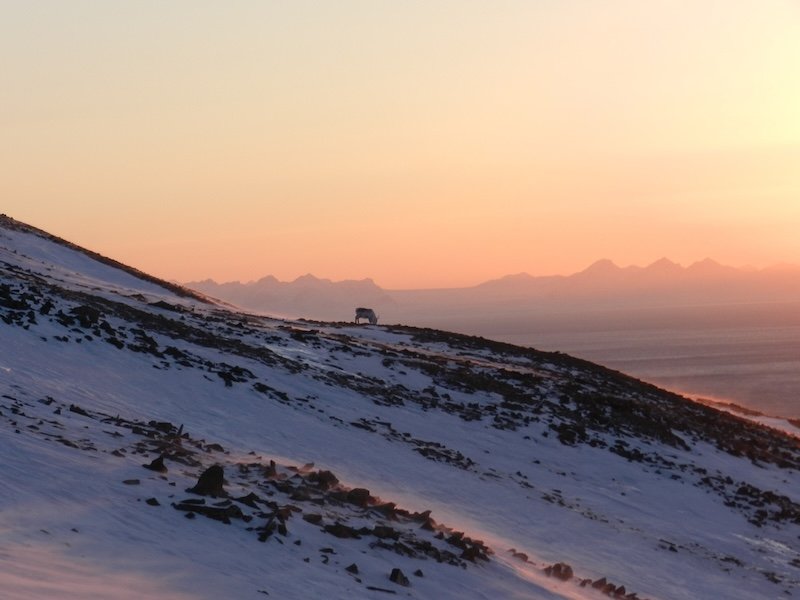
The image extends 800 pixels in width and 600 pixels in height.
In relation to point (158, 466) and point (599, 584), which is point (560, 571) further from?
point (158, 466)

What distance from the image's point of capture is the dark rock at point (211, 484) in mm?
14289

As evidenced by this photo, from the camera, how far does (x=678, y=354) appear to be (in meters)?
172

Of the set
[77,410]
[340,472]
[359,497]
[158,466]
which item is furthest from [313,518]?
[77,410]

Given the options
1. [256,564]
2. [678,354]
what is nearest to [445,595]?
[256,564]

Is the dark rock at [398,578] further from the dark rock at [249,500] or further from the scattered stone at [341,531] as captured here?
the dark rock at [249,500]

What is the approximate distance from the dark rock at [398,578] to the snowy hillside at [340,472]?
0.02 m

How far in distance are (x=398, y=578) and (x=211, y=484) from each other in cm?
355

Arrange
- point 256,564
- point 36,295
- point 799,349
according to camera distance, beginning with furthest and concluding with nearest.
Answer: point 799,349 < point 36,295 < point 256,564

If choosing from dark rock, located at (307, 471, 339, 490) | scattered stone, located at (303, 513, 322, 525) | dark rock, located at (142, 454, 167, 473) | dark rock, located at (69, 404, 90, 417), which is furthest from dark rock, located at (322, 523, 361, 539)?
dark rock, located at (69, 404, 90, 417)

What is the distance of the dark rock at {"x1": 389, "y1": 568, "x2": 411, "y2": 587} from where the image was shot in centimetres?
1294

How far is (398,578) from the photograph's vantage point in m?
13.0

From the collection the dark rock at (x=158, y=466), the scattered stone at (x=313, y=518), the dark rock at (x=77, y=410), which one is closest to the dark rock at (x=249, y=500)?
the scattered stone at (x=313, y=518)

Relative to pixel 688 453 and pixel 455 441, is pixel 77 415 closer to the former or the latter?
pixel 455 441

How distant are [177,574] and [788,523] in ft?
71.8
